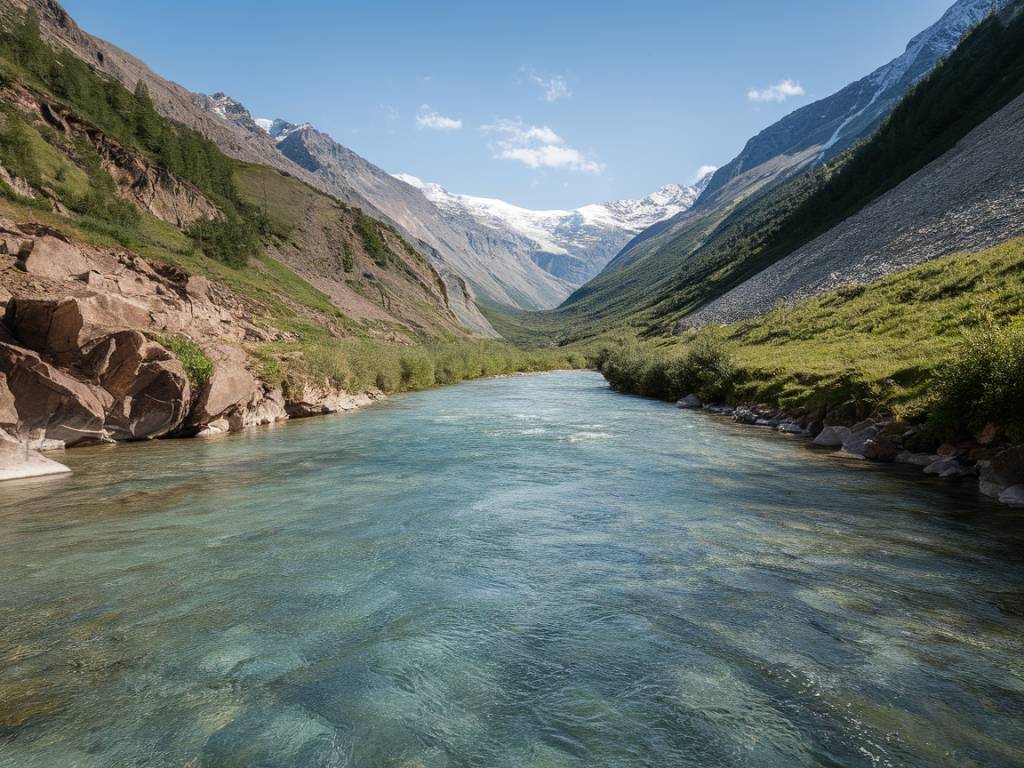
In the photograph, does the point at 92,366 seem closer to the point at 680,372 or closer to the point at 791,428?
the point at 791,428

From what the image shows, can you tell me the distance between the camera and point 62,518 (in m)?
14.6

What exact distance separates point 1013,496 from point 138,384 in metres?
34.2

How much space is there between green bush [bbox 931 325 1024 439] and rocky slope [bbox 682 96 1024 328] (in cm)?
3206

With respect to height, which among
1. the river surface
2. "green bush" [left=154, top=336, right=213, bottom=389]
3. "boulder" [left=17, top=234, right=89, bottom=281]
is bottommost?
the river surface

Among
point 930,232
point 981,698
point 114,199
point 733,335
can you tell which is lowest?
point 981,698

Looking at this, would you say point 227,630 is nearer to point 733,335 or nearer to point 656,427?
point 656,427

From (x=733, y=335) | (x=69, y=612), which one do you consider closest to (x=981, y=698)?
(x=69, y=612)

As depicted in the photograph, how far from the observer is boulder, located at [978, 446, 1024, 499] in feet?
48.0

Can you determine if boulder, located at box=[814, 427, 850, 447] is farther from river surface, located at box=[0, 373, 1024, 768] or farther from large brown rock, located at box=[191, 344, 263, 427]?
large brown rock, located at box=[191, 344, 263, 427]

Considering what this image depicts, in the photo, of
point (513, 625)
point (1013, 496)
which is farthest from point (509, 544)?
point (1013, 496)

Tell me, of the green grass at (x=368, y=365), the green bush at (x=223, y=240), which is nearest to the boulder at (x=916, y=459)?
the green grass at (x=368, y=365)

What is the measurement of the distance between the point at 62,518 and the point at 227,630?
9.41m

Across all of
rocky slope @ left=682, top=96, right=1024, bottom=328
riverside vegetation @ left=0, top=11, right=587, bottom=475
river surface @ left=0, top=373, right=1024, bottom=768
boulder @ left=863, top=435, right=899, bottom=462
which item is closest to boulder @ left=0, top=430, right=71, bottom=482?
riverside vegetation @ left=0, top=11, right=587, bottom=475

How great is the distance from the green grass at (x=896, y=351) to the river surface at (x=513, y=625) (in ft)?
11.9
